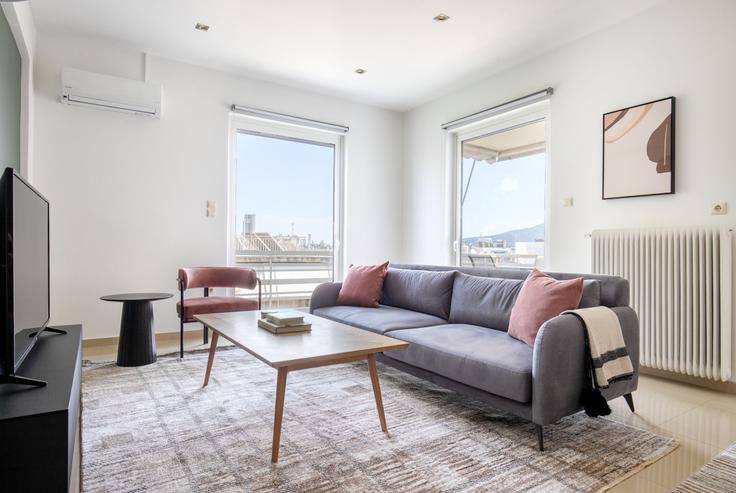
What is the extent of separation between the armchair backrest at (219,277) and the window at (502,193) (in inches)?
92.1

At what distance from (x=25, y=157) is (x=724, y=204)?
Answer: 5.00 metres

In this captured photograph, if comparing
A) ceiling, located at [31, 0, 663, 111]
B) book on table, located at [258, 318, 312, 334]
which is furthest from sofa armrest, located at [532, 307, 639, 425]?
ceiling, located at [31, 0, 663, 111]

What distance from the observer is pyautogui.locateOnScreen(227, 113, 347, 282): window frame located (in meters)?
4.55

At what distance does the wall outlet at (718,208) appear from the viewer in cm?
280

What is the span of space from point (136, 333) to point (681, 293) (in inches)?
152

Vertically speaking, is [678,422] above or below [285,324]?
below

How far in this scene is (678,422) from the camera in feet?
7.52

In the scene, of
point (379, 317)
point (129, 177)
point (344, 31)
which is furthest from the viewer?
point (129, 177)

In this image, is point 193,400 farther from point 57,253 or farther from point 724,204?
point 724,204

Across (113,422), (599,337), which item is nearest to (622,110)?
(599,337)

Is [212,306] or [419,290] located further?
[212,306]

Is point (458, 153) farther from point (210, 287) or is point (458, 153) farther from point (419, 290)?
point (210, 287)

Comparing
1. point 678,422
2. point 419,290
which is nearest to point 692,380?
point 678,422

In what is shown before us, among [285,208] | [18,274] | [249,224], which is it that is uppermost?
[285,208]
